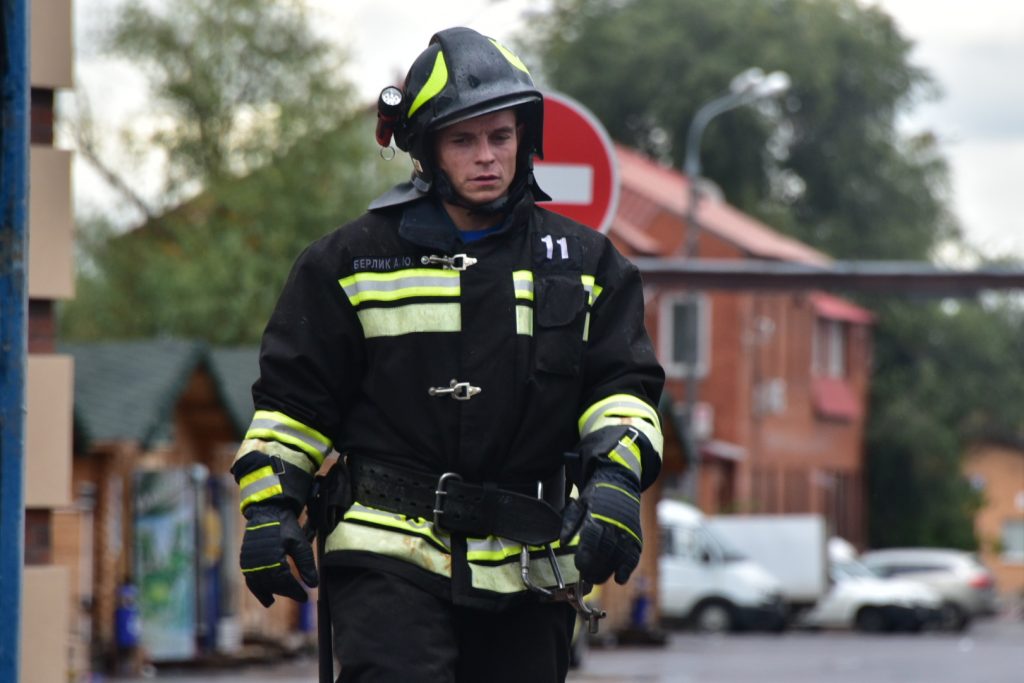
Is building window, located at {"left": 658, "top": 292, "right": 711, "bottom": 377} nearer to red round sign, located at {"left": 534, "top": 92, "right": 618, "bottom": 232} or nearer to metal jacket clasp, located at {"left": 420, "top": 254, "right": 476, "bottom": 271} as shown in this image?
red round sign, located at {"left": 534, "top": 92, "right": 618, "bottom": 232}

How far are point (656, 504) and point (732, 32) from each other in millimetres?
28745

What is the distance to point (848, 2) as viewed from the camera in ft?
196

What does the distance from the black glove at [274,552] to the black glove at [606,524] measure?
50cm

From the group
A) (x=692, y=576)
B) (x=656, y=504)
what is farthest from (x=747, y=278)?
(x=692, y=576)

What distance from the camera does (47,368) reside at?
26.4 ft

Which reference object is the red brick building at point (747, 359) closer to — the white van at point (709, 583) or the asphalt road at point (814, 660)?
the white van at point (709, 583)

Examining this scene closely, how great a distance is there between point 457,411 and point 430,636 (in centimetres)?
45

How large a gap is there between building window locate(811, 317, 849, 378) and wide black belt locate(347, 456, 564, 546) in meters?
55.7

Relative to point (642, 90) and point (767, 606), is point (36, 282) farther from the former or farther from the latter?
point (642, 90)

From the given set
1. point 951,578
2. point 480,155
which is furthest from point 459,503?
point 951,578

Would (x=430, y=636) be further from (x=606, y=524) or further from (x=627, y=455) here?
(x=627, y=455)

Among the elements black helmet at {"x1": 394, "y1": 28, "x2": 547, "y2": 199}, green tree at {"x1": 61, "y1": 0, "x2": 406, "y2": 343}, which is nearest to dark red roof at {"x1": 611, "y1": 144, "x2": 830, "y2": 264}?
green tree at {"x1": 61, "y1": 0, "x2": 406, "y2": 343}

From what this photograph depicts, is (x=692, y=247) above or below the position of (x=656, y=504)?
above

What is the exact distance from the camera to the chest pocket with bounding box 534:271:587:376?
4578mm
